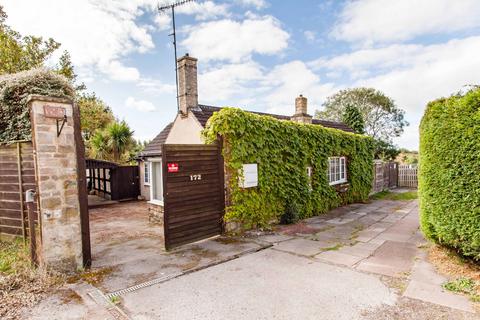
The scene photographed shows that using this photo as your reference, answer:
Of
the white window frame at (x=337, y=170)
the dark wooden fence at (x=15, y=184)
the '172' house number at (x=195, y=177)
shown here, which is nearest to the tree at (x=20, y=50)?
the dark wooden fence at (x=15, y=184)

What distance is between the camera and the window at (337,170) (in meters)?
10.8

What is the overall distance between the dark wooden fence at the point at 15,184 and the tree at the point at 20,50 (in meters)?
8.91

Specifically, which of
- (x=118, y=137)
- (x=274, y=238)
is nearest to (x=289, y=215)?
(x=274, y=238)

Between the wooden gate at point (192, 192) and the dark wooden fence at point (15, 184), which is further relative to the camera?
the wooden gate at point (192, 192)

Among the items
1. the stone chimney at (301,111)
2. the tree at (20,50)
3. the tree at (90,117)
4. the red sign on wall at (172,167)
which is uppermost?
the tree at (20,50)

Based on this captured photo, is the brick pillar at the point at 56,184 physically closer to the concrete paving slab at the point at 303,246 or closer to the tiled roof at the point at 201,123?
the concrete paving slab at the point at 303,246

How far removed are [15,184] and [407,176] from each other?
71.3ft

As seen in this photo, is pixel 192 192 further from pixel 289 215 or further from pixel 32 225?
pixel 289 215

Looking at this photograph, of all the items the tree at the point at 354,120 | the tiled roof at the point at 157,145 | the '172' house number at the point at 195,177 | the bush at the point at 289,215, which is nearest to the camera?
the '172' house number at the point at 195,177

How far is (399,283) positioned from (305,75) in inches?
Result: 550

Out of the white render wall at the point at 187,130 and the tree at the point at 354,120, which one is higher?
the tree at the point at 354,120

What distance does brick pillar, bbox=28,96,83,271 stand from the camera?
3.96 m

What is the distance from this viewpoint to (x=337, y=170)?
11312 mm

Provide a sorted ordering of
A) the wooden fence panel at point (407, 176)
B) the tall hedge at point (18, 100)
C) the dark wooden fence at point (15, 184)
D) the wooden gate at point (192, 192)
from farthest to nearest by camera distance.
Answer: the wooden fence panel at point (407, 176)
the tall hedge at point (18, 100)
the wooden gate at point (192, 192)
the dark wooden fence at point (15, 184)
